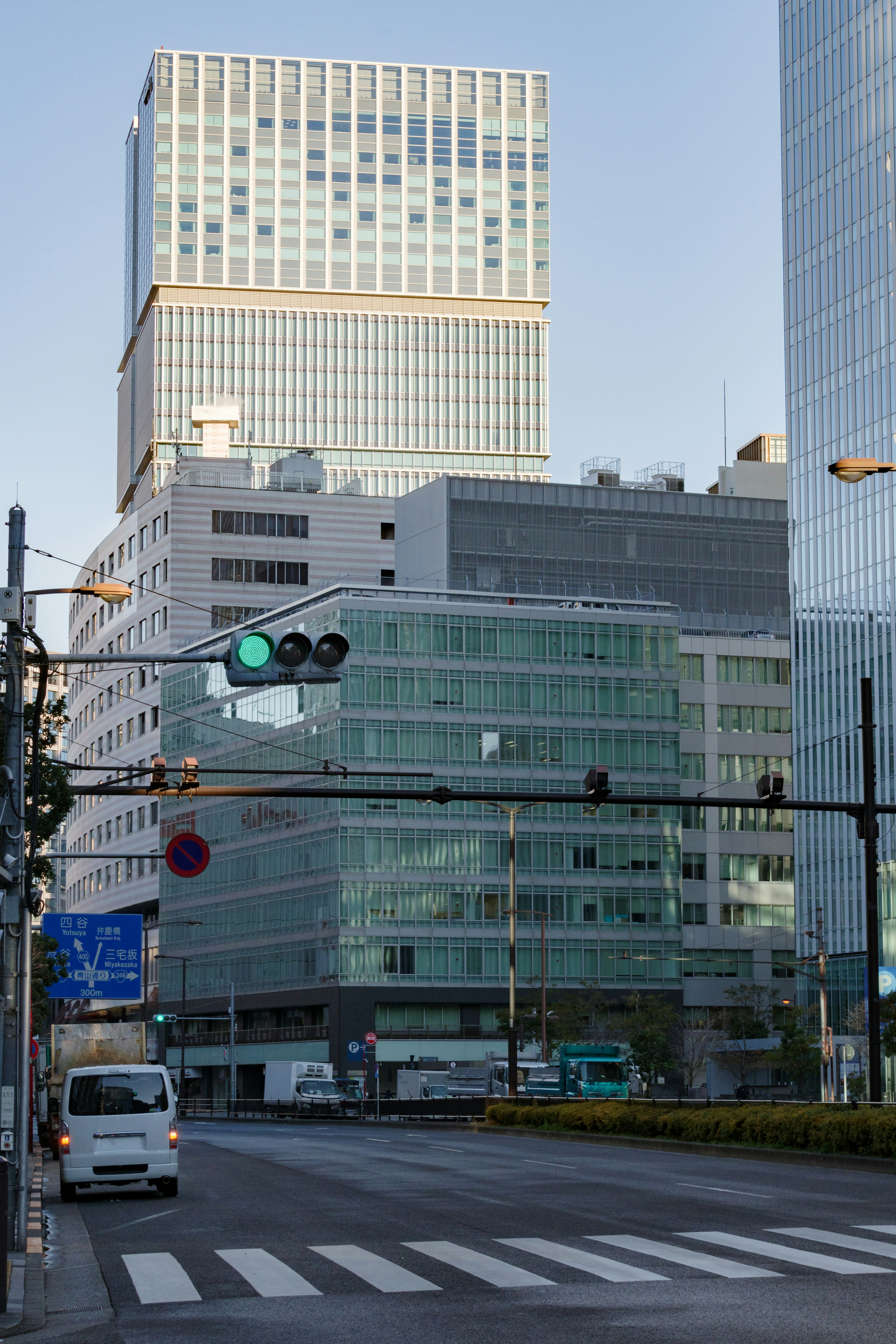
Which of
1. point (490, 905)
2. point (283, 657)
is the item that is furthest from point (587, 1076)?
point (283, 657)

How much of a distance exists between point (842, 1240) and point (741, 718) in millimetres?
110187

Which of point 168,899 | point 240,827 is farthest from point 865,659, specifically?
point 168,899

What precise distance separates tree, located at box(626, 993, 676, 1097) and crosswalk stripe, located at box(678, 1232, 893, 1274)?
71.0m

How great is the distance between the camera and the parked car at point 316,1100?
88062 millimetres

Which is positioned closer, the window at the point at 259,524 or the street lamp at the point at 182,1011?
the street lamp at the point at 182,1011

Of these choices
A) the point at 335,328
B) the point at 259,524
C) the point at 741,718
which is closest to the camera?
the point at 741,718

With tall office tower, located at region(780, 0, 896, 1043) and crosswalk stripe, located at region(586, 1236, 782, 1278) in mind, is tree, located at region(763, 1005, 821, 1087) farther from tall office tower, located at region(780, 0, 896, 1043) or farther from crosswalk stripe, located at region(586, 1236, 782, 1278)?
crosswalk stripe, located at region(586, 1236, 782, 1278)

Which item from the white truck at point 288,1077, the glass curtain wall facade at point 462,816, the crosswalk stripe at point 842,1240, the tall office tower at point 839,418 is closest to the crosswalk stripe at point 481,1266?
the crosswalk stripe at point 842,1240

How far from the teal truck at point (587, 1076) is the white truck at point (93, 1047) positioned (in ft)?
85.1

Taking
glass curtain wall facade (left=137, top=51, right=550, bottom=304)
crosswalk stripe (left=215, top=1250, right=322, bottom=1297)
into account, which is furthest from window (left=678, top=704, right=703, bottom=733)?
crosswalk stripe (left=215, top=1250, right=322, bottom=1297)

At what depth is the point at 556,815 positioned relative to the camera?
116 m

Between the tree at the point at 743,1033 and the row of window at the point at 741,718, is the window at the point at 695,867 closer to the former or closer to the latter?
the row of window at the point at 741,718

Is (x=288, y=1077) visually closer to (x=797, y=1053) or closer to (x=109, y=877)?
(x=797, y=1053)

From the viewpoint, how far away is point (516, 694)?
379ft
